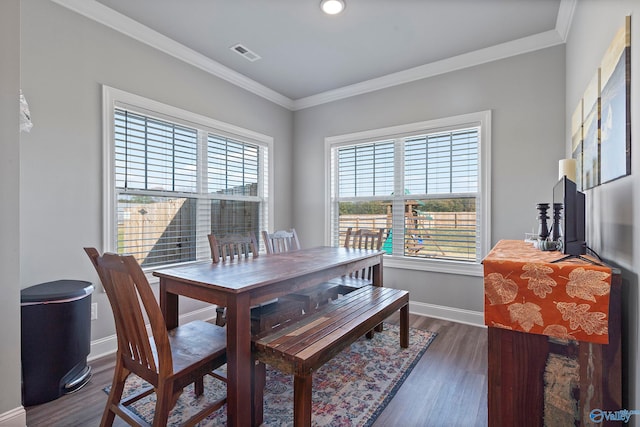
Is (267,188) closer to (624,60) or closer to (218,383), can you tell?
(218,383)

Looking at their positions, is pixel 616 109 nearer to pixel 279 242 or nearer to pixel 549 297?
pixel 549 297

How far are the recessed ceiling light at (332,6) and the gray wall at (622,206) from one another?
1.66 meters

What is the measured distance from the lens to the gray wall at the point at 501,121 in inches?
114

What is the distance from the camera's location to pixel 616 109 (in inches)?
53.3

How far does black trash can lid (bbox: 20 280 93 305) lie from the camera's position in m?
1.86

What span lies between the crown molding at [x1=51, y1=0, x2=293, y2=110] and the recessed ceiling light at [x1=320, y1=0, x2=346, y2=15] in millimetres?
1494

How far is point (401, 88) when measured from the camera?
3697 millimetres

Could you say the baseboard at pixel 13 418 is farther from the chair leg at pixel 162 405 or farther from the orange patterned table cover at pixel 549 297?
the orange patterned table cover at pixel 549 297

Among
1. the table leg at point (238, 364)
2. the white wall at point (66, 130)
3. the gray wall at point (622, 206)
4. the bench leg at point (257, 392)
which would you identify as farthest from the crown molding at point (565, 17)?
the white wall at point (66, 130)

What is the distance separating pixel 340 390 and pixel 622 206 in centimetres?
184

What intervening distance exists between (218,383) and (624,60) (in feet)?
9.29

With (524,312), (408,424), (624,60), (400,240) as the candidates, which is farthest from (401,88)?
(408,424)

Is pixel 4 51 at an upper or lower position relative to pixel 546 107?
lower

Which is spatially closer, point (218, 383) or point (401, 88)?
point (218, 383)
